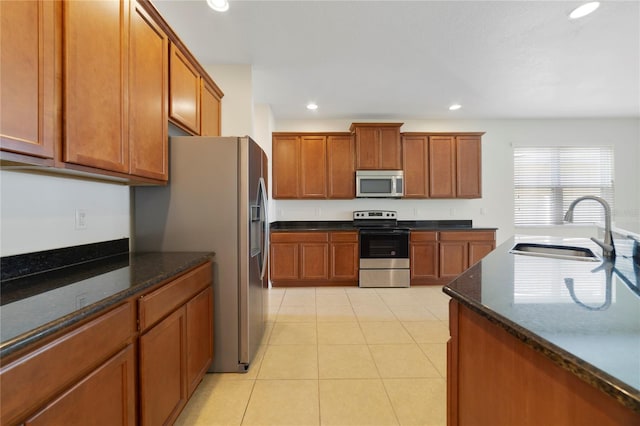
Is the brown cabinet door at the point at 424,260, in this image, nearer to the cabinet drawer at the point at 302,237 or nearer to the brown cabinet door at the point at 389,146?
the brown cabinet door at the point at 389,146

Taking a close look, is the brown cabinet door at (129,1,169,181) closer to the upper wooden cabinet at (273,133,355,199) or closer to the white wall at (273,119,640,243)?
the upper wooden cabinet at (273,133,355,199)

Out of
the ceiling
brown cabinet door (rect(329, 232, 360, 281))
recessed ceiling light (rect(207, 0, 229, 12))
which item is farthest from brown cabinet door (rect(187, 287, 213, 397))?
brown cabinet door (rect(329, 232, 360, 281))

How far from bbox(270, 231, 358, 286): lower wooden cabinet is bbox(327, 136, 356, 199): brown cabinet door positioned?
70cm

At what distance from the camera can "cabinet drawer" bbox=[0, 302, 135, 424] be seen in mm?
673

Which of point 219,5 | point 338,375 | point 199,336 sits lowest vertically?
point 338,375

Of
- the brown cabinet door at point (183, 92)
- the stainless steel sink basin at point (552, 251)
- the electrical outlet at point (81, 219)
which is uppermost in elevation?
the brown cabinet door at point (183, 92)

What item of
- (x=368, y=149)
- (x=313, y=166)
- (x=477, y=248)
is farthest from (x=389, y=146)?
(x=477, y=248)

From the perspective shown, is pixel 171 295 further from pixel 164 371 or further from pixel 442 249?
pixel 442 249

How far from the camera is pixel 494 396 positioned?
0.83 metres

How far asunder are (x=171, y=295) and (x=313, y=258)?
2844 mm

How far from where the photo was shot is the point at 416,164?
4.53 meters

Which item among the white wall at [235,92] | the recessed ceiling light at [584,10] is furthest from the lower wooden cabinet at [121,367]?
the recessed ceiling light at [584,10]

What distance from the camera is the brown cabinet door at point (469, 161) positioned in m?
4.51

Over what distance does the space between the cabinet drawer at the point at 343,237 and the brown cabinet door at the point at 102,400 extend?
323cm
